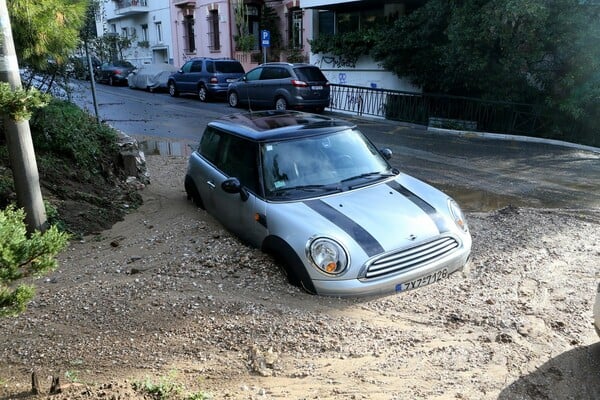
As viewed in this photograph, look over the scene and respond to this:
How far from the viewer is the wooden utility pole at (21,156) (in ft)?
16.4

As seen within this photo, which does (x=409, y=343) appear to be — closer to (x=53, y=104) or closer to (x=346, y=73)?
(x=53, y=104)

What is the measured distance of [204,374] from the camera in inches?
138

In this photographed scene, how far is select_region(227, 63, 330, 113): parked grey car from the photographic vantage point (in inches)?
716

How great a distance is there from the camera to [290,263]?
15.4 feet

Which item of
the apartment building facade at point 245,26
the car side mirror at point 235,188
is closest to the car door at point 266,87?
the apartment building facade at point 245,26

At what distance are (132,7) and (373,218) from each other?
3985 cm

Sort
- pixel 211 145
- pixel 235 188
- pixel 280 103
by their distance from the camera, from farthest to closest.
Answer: pixel 280 103, pixel 211 145, pixel 235 188

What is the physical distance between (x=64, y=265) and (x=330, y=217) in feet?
9.38

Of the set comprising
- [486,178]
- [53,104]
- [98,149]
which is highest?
[53,104]

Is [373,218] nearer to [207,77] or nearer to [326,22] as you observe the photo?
[207,77]

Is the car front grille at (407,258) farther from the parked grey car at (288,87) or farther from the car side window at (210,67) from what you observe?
the car side window at (210,67)

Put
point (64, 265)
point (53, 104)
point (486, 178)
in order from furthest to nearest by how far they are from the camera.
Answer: point (486, 178) < point (53, 104) < point (64, 265)

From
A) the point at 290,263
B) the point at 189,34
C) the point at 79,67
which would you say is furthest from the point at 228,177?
the point at 189,34

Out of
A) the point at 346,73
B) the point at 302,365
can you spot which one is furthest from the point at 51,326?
the point at 346,73
